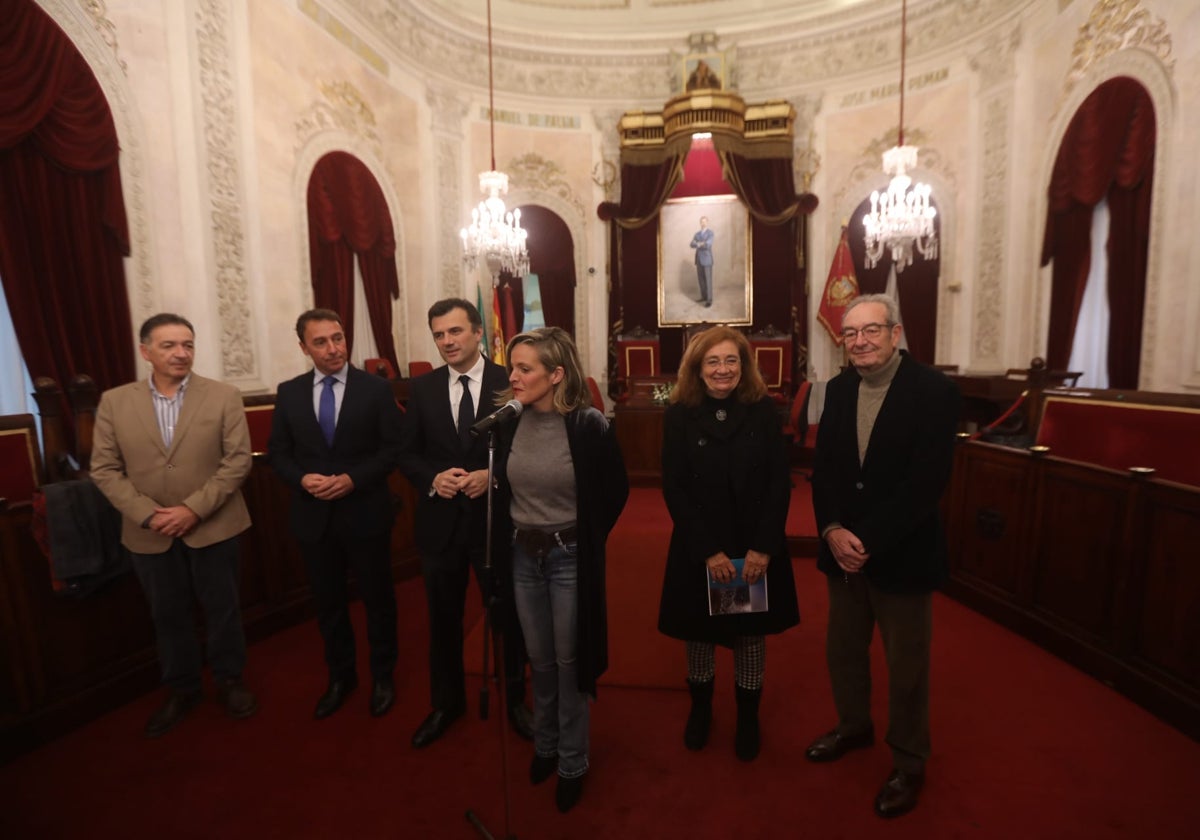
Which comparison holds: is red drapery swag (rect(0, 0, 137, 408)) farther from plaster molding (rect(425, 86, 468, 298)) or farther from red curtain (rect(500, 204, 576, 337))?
red curtain (rect(500, 204, 576, 337))

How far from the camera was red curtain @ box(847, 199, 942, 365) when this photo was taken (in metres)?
7.39

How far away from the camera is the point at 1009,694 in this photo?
283cm

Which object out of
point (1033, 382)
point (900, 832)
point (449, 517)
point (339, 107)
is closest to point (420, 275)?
point (339, 107)

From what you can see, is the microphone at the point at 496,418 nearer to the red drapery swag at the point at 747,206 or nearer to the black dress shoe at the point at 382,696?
the black dress shoe at the point at 382,696

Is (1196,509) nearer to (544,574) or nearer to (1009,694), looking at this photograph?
(1009,694)

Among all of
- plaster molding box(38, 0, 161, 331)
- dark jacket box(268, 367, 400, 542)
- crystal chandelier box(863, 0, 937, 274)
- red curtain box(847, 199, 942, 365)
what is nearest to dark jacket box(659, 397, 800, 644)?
dark jacket box(268, 367, 400, 542)

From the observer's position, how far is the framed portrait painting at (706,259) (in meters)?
8.49

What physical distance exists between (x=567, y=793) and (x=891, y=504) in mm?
1535

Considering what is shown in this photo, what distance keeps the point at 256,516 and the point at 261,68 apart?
3.97 metres

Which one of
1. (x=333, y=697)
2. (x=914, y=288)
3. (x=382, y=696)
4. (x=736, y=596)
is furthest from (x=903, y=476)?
(x=914, y=288)

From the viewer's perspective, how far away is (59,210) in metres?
3.59

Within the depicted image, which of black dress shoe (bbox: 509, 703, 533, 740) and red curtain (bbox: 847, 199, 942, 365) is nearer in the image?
black dress shoe (bbox: 509, 703, 533, 740)

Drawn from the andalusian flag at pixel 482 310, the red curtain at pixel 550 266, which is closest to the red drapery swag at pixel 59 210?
the andalusian flag at pixel 482 310

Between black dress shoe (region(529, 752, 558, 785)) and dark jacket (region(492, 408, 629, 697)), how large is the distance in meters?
0.40
